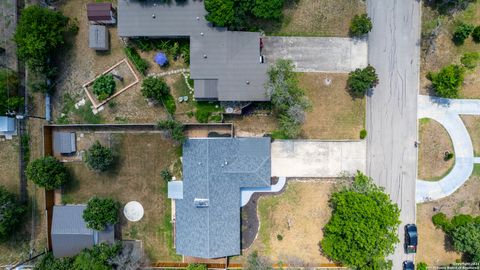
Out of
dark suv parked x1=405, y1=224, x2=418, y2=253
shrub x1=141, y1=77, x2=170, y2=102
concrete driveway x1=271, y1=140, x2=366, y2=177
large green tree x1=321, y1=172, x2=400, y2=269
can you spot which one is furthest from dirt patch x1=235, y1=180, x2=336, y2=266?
shrub x1=141, y1=77, x2=170, y2=102

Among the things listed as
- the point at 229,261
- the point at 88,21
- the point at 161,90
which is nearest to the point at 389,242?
the point at 229,261

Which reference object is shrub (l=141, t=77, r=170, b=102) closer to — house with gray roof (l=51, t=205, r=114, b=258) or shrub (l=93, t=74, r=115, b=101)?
shrub (l=93, t=74, r=115, b=101)

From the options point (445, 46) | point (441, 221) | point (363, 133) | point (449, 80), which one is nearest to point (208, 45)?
point (363, 133)

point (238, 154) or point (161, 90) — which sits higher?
point (161, 90)

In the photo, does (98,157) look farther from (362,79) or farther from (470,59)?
(470,59)

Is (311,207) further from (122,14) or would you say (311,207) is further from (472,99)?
(122,14)

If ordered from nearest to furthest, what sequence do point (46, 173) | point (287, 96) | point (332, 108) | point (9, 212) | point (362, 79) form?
1. point (287, 96)
2. point (46, 173)
3. point (9, 212)
4. point (362, 79)
5. point (332, 108)
